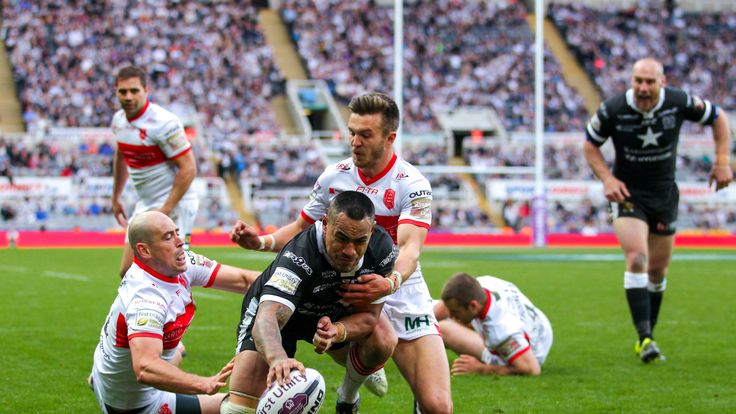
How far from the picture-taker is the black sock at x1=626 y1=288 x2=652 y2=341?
9195 millimetres

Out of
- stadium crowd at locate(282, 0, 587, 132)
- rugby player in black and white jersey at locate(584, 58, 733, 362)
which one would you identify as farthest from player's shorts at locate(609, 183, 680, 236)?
stadium crowd at locate(282, 0, 587, 132)

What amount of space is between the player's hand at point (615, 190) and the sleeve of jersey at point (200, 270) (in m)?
4.14

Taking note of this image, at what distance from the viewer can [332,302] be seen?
5660 mm

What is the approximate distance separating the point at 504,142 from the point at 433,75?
5809mm

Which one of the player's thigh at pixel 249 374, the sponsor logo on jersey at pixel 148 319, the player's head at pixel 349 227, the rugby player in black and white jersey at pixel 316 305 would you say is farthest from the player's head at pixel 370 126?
the sponsor logo on jersey at pixel 148 319

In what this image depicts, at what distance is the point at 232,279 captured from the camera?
6.44 m

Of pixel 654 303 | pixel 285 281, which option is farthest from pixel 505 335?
pixel 285 281

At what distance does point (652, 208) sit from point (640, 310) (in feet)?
3.04

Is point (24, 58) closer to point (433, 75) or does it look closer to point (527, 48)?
point (433, 75)

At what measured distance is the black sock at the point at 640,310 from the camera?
30.2ft

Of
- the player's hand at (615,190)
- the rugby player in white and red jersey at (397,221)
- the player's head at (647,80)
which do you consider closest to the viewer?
the rugby player in white and red jersey at (397,221)

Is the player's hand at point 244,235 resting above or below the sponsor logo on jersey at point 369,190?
below

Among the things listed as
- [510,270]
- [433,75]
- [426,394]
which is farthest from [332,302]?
[433,75]

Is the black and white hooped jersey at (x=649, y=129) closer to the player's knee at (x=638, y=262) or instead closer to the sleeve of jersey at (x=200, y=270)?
the player's knee at (x=638, y=262)
